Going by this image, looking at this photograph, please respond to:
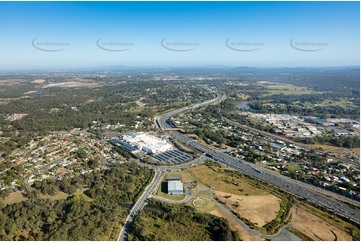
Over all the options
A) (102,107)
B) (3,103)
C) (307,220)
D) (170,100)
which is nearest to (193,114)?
(170,100)

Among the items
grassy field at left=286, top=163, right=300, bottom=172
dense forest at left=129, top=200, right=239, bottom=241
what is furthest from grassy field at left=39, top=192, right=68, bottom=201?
grassy field at left=286, top=163, right=300, bottom=172

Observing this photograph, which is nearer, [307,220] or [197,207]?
[307,220]

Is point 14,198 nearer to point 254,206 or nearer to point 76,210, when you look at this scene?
point 76,210

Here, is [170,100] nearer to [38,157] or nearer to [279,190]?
[38,157]

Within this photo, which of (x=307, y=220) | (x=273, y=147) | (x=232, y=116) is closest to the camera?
(x=307, y=220)

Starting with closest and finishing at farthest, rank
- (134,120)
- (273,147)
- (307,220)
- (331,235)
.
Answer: (331,235), (307,220), (273,147), (134,120)

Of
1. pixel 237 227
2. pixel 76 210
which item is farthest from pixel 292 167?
pixel 76 210
